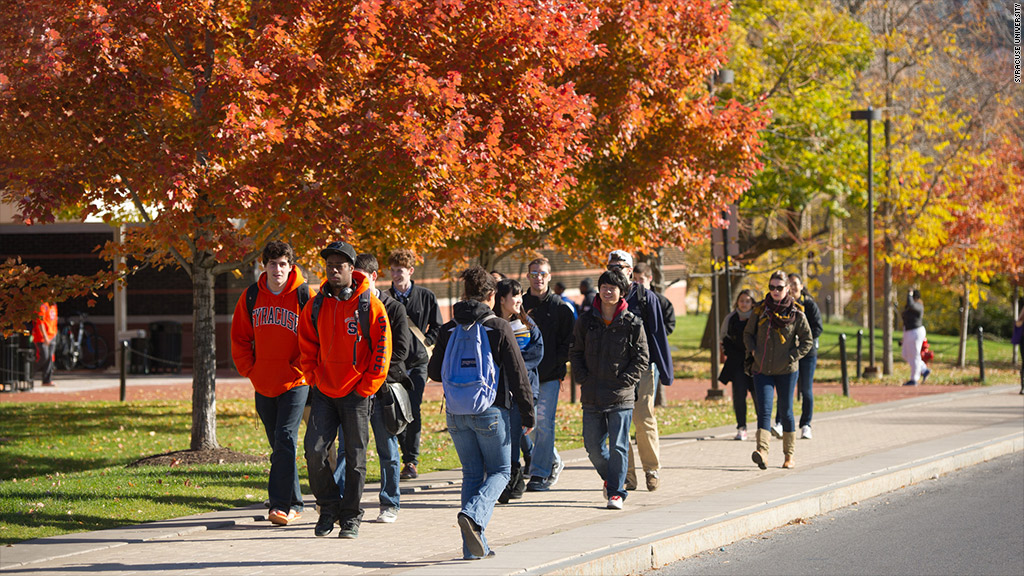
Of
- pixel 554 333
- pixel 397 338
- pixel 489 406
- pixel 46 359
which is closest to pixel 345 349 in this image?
pixel 397 338

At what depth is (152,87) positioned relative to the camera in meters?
10.8

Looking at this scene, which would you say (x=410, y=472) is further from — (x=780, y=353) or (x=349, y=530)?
(x=780, y=353)

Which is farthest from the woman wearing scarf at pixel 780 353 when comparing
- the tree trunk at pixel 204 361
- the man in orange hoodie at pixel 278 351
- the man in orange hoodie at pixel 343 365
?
the tree trunk at pixel 204 361

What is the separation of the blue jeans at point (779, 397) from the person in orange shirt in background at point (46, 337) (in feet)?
44.3

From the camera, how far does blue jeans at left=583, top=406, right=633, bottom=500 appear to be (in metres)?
8.36

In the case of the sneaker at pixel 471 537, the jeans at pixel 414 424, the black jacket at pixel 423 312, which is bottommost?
the sneaker at pixel 471 537

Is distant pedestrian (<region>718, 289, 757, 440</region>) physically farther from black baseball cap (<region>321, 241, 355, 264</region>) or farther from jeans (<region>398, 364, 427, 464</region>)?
black baseball cap (<region>321, 241, 355, 264</region>)

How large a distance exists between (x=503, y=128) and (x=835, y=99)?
15.4 meters

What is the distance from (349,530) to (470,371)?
143cm

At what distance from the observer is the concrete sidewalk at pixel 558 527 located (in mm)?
6625

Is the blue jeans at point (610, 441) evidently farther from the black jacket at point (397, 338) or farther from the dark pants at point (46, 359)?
the dark pants at point (46, 359)

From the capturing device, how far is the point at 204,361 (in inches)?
468

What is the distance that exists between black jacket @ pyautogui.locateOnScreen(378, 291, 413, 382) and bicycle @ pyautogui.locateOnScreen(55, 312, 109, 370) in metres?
19.3

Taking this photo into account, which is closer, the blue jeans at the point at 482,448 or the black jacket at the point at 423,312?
the blue jeans at the point at 482,448
